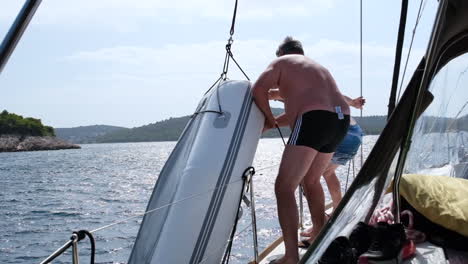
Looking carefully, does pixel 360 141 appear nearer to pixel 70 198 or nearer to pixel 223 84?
pixel 223 84

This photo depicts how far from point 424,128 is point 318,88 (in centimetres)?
63

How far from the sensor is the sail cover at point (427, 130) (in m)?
2.15

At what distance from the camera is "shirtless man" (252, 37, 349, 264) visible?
2.77 m

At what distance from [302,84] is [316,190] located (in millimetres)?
711

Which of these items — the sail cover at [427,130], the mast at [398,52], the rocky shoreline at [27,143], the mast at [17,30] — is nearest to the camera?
the mast at [17,30]

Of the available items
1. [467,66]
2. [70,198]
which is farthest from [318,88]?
[70,198]

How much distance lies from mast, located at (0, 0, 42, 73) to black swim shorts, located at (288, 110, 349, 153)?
2.12 meters

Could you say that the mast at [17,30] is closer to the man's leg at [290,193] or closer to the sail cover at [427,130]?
the sail cover at [427,130]

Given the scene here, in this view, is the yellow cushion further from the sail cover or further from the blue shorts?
the blue shorts

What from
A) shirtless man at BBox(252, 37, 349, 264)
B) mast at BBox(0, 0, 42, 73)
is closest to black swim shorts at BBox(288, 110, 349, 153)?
shirtless man at BBox(252, 37, 349, 264)

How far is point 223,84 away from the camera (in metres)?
3.40

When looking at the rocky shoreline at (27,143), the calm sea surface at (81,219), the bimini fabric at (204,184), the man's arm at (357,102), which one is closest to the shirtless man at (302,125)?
the bimini fabric at (204,184)

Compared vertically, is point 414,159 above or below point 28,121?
above

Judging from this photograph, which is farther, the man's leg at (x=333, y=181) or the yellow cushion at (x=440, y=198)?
the man's leg at (x=333, y=181)
